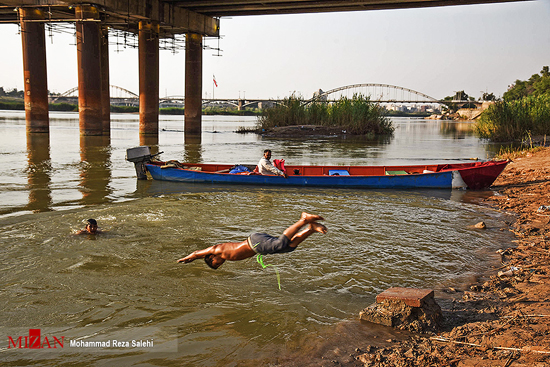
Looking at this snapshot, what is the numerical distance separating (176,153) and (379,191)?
1362 cm

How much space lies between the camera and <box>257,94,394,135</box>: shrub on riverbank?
37.8 m

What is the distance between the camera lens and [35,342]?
467 centimetres

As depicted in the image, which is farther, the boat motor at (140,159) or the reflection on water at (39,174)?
the boat motor at (140,159)

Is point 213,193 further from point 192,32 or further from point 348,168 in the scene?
point 192,32

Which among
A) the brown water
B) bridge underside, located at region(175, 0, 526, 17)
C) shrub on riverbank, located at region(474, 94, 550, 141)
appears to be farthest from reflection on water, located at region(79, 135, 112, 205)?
shrub on riverbank, located at region(474, 94, 550, 141)

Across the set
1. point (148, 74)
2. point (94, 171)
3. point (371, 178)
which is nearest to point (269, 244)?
point (371, 178)

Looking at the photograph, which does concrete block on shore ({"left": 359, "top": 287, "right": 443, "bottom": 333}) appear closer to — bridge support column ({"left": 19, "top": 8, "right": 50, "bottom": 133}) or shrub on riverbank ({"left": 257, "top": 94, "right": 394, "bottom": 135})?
bridge support column ({"left": 19, "top": 8, "right": 50, "bottom": 133})

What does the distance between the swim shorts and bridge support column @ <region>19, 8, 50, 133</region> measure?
2782 cm

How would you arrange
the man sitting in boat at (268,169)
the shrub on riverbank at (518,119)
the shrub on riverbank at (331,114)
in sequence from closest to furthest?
1. the man sitting in boat at (268,169)
2. the shrub on riverbank at (518,119)
3. the shrub on riverbank at (331,114)

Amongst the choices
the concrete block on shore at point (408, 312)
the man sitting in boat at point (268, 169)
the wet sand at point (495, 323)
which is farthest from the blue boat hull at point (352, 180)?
the concrete block on shore at point (408, 312)

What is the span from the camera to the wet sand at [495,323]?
12.9 feet

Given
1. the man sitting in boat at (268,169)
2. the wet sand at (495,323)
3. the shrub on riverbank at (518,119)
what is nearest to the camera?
the wet sand at (495,323)

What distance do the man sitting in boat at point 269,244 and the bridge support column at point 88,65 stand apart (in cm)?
2491

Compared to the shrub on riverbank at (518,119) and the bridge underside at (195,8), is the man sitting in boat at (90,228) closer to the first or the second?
the bridge underside at (195,8)
